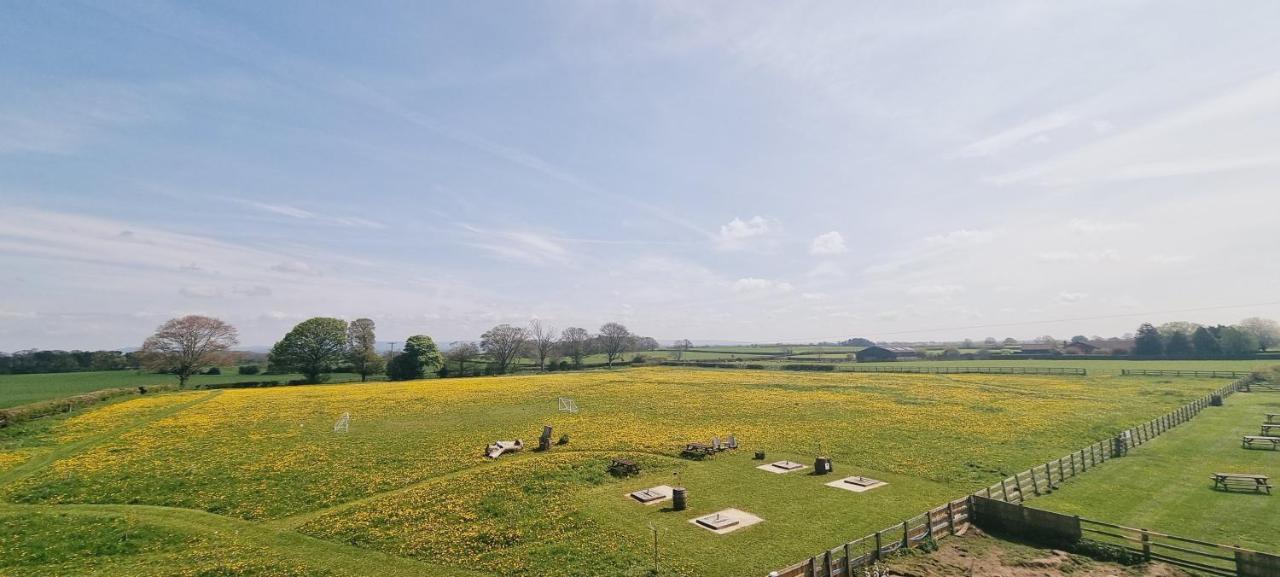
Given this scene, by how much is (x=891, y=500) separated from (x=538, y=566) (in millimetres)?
17090

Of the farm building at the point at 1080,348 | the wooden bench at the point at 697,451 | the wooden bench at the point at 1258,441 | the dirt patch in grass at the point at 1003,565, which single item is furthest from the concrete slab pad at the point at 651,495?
the farm building at the point at 1080,348

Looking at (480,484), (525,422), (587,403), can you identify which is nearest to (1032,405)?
(587,403)

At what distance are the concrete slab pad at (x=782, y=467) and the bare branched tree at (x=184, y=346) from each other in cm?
9636

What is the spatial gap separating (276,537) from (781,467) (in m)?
25.5

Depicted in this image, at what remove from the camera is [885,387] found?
77250 millimetres

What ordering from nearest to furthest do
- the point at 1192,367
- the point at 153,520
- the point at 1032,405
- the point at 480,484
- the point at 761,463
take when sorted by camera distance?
the point at 153,520
the point at 480,484
the point at 761,463
the point at 1032,405
the point at 1192,367

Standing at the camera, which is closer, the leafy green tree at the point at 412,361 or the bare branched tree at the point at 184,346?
the bare branched tree at the point at 184,346

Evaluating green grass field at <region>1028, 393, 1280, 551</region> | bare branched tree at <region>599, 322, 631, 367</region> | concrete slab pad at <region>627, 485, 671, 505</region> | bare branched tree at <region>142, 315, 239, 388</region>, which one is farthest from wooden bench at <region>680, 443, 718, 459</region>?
bare branched tree at <region>599, 322, 631, 367</region>

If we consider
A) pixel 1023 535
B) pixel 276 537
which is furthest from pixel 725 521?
pixel 276 537

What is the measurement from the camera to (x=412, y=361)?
111438 millimetres

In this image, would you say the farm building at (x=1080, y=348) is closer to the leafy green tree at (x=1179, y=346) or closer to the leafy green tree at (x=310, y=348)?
the leafy green tree at (x=1179, y=346)

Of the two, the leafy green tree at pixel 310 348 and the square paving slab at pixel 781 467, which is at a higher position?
the leafy green tree at pixel 310 348

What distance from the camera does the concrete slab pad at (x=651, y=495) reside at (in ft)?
83.1

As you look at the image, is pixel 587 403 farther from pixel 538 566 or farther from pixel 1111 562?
pixel 1111 562
